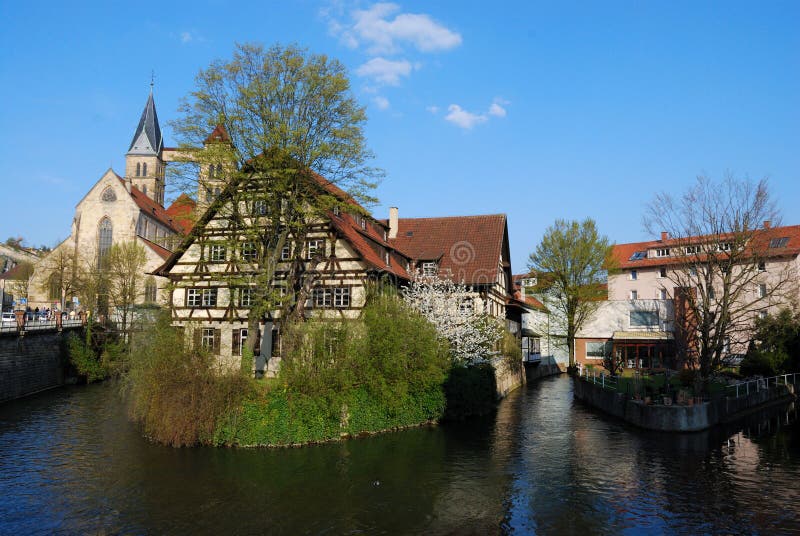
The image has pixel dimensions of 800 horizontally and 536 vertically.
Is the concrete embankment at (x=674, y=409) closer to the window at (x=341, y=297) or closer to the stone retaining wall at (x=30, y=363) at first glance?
the window at (x=341, y=297)

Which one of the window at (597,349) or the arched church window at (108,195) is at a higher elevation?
the arched church window at (108,195)

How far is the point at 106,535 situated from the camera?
40.1 feet

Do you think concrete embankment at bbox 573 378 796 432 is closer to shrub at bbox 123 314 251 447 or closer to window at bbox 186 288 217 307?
shrub at bbox 123 314 251 447

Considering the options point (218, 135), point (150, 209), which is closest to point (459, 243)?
point (218, 135)

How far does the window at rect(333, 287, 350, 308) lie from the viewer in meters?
30.4

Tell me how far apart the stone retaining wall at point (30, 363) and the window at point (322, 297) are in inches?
615

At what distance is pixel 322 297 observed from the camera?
31031 mm

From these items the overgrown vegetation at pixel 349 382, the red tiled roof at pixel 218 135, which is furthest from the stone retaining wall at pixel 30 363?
the overgrown vegetation at pixel 349 382

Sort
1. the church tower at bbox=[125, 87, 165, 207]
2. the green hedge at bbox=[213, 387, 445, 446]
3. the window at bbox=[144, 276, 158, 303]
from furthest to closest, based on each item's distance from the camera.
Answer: the church tower at bbox=[125, 87, 165, 207]
the window at bbox=[144, 276, 158, 303]
the green hedge at bbox=[213, 387, 445, 446]

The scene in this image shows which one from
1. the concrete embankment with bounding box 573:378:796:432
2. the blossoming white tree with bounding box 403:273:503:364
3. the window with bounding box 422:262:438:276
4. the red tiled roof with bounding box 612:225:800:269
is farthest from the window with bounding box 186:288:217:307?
the red tiled roof with bounding box 612:225:800:269

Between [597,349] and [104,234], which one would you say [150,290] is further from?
[597,349]

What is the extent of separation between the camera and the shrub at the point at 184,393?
19422mm

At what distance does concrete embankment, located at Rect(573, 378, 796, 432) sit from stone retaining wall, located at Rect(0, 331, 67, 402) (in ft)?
97.4

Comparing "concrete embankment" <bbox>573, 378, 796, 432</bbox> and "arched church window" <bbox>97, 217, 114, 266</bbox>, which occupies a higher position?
"arched church window" <bbox>97, 217, 114, 266</bbox>
